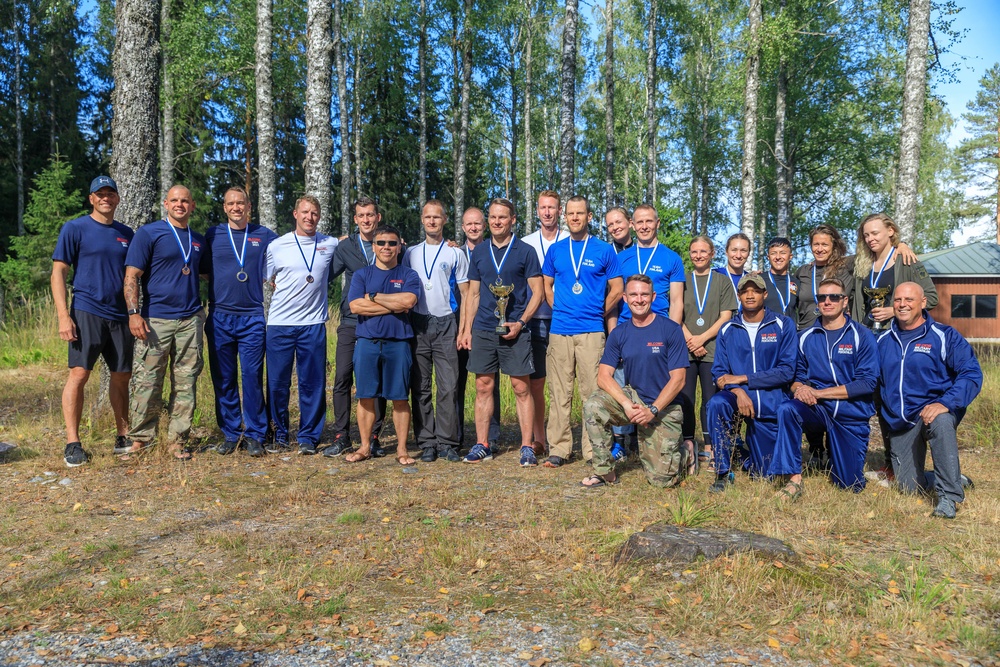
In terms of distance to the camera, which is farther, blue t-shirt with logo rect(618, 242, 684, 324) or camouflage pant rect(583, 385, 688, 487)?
blue t-shirt with logo rect(618, 242, 684, 324)

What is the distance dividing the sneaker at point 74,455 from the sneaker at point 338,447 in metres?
2.02

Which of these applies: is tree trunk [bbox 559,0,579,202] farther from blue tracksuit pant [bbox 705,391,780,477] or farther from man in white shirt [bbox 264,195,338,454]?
blue tracksuit pant [bbox 705,391,780,477]

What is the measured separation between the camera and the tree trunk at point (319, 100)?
8500mm

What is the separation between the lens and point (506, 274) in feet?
21.4

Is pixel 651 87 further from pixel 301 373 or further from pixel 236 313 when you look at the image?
pixel 236 313

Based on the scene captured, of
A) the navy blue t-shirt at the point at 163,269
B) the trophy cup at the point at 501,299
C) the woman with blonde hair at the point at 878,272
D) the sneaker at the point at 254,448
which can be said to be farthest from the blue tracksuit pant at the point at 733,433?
the navy blue t-shirt at the point at 163,269

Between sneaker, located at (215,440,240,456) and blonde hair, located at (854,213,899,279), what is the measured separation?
19.3 feet

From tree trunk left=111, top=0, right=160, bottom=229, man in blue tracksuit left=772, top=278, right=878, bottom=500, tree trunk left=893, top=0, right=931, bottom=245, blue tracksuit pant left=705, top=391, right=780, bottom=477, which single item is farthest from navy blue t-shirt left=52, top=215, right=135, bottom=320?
tree trunk left=893, top=0, right=931, bottom=245

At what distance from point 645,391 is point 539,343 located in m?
1.26

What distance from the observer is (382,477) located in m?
6.11

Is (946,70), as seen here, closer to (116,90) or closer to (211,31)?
(116,90)

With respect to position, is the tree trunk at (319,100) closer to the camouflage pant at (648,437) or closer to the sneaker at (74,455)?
the sneaker at (74,455)

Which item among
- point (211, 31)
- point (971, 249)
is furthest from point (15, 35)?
point (971, 249)

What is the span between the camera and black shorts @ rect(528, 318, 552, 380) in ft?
22.2
